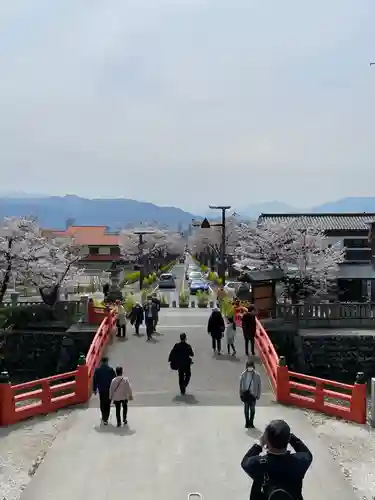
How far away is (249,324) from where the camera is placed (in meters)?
19.6

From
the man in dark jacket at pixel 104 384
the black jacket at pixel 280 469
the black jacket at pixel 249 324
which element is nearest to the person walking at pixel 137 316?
the black jacket at pixel 249 324

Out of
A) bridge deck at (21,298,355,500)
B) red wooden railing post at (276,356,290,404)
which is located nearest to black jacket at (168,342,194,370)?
bridge deck at (21,298,355,500)

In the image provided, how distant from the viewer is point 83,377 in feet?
49.8

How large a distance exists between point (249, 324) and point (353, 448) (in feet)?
25.4

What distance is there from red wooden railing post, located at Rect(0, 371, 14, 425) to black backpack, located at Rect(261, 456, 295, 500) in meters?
8.98

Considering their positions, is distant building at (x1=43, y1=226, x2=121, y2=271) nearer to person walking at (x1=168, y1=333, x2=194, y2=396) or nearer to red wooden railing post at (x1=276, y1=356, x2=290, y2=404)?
person walking at (x1=168, y1=333, x2=194, y2=396)

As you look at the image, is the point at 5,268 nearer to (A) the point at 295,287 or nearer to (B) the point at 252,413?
(A) the point at 295,287

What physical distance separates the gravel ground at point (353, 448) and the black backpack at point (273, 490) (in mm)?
5039

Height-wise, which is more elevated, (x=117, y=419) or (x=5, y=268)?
(x=5, y=268)

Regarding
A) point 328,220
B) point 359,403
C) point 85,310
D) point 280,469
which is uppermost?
point 328,220

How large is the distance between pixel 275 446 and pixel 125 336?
19008 mm

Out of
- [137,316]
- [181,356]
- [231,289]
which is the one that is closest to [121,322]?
[137,316]

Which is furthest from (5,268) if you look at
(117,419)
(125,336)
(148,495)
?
(148,495)

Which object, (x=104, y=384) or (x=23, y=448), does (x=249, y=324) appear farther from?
(x=23, y=448)
